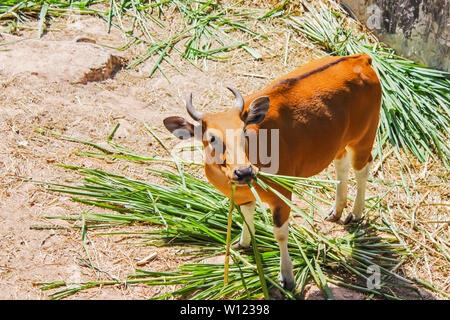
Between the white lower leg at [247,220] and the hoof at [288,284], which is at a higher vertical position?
the white lower leg at [247,220]

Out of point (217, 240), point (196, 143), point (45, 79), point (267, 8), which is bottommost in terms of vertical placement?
point (217, 240)

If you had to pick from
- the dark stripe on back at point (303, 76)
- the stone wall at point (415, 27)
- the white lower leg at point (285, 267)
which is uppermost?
the stone wall at point (415, 27)

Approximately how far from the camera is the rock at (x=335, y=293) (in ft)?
14.7

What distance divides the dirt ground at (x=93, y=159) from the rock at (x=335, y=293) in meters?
0.77

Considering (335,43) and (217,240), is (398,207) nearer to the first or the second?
(217,240)

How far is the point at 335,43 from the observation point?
7.80 meters

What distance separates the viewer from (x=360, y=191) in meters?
5.48

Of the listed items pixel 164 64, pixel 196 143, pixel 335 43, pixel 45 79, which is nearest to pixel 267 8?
pixel 335 43

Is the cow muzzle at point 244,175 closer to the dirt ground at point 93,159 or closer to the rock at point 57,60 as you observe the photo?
the dirt ground at point 93,159

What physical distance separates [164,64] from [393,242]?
13.1ft

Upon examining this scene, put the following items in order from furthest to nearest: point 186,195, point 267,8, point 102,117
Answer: point 267,8 → point 102,117 → point 186,195

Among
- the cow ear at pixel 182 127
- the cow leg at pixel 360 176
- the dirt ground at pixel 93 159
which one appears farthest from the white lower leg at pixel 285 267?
the cow leg at pixel 360 176

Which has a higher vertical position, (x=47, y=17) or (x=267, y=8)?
(x=267, y=8)

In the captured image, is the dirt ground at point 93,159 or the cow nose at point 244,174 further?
the dirt ground at point 93,159
